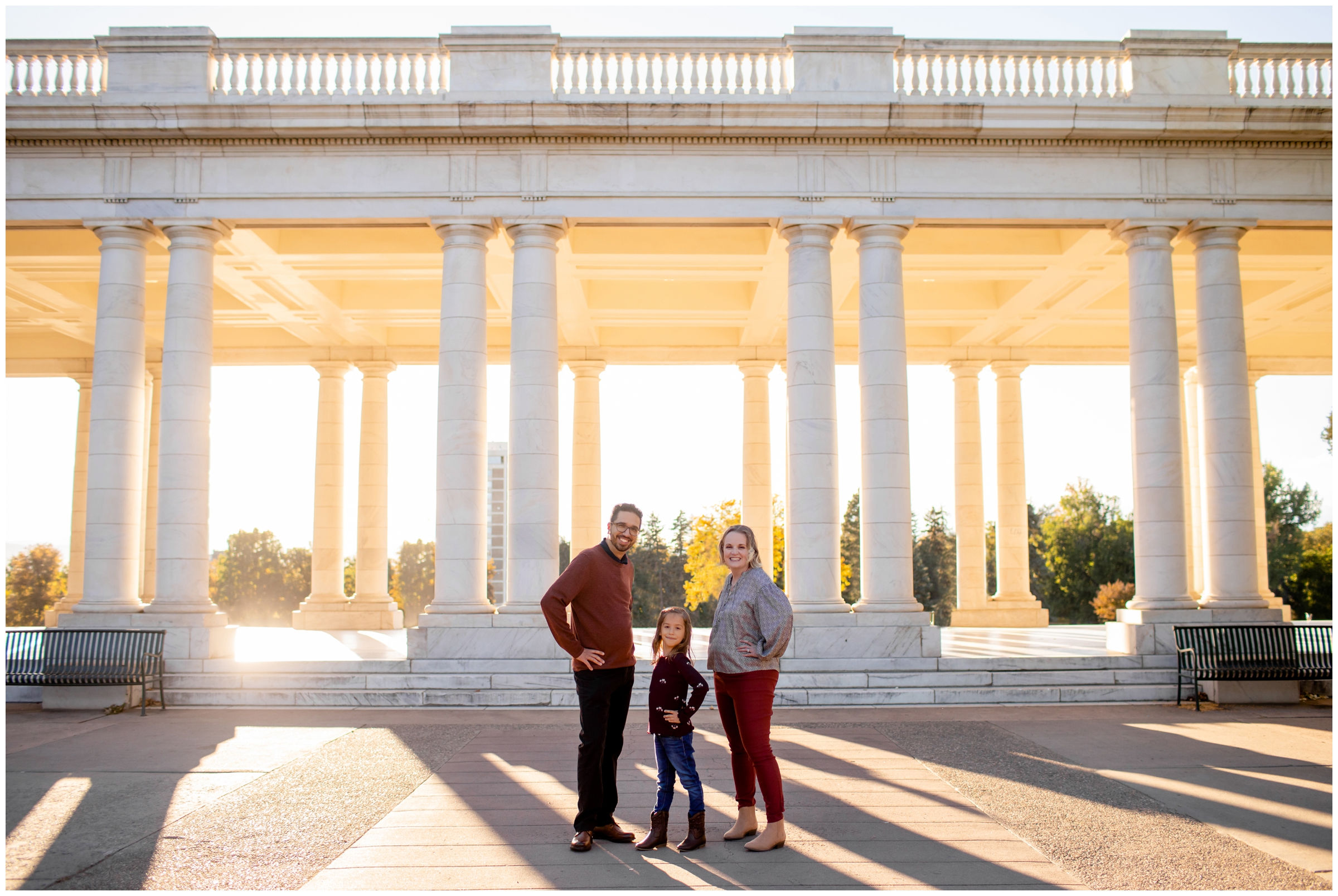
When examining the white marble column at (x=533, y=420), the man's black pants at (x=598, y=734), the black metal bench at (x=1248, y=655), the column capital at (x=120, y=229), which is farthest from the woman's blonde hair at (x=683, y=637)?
the column capital at (x=120, y=229)

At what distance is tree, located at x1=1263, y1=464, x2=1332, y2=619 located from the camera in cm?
6700

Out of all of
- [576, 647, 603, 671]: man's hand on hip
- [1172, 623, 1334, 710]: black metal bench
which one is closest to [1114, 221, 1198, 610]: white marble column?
[1172, 623, 1334, 710]: black metal bench

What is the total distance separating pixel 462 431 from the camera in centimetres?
2297

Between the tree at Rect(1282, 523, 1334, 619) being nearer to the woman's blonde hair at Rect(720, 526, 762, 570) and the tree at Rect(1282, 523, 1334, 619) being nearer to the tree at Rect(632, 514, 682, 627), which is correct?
the tree at Rect(632, 514, 682, 627)

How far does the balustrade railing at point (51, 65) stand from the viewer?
936 inches

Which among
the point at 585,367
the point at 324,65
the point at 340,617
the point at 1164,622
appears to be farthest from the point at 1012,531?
the point at 324,65

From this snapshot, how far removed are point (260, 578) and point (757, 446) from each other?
106987 millimetres

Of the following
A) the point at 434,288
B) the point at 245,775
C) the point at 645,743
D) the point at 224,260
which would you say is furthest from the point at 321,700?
the point at 434,288

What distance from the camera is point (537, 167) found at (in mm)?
23578

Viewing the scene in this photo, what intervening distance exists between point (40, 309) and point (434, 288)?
14.2 metres

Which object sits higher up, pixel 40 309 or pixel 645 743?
pixel 40 309

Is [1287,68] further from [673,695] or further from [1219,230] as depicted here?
[673,695]

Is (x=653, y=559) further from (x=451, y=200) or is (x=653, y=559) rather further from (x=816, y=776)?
(x=816, y=776)

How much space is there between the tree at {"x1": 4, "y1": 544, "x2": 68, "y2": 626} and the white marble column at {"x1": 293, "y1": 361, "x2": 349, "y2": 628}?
68166 mm
